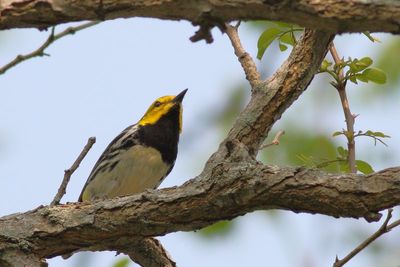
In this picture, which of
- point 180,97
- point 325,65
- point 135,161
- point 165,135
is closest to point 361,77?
point 325,65

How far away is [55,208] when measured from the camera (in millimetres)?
3729

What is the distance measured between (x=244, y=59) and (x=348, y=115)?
80 centimetres

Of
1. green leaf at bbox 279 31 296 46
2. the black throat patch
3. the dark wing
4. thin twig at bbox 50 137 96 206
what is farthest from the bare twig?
the dark wing

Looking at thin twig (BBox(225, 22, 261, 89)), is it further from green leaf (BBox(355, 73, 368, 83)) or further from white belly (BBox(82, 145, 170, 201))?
white belly (BBox(82, 145, 170, 201))

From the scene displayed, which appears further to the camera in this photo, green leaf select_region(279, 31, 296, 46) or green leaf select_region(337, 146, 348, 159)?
green leaf select_region(279, 31, 296, 46)

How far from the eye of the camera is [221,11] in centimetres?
234

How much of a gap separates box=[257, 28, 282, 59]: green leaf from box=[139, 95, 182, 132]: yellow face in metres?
3.23

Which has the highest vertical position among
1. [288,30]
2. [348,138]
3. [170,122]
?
[170,122]

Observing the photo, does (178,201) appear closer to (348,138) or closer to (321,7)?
(348,138)

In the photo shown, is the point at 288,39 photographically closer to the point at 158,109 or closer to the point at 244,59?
the point at 244,59

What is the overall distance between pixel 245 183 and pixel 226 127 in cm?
136

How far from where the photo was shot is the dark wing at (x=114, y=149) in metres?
6.58

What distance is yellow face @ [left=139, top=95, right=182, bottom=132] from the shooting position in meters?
7.16

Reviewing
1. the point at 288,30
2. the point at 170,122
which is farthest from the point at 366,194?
the point at 170,122
